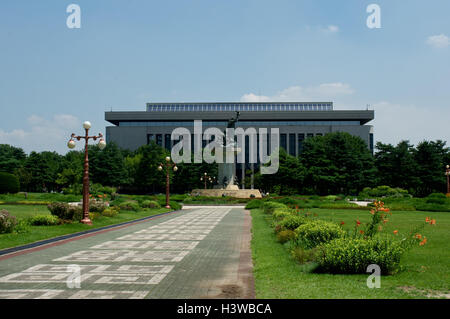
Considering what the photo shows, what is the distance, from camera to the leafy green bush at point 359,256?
728 centimetres

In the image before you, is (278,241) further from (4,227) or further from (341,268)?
(4,227)

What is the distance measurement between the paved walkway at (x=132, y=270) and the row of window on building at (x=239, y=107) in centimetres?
8827

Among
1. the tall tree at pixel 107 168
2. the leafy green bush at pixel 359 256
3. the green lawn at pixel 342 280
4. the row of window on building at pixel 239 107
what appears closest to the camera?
the green lawn at pixel 342 280

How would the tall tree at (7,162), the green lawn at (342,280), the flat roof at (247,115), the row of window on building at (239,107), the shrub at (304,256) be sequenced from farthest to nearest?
the row of window on building at (239,107), the flat roof at (247,115), the tall tree at (7,162), the shrub at (304,256), the green lawn at (342,280)

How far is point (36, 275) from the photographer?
25.7ft

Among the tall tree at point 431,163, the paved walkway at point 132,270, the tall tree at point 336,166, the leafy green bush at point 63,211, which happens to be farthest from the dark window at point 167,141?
the paved walkway at point 132,270

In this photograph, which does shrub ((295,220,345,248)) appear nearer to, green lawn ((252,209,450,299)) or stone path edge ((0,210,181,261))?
green lawn ((252,209,450,299))

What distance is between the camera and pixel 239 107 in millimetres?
99875

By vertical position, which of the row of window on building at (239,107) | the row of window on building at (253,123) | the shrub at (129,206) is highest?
the row of window on building at (239,107)

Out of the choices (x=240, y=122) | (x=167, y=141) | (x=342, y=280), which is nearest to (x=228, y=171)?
(x=240, y=122)

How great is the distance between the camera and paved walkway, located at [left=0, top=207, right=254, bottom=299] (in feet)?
21.3

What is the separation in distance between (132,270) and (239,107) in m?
93.3

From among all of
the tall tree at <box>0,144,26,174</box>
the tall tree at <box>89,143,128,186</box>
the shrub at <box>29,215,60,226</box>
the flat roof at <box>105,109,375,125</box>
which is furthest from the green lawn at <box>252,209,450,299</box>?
the flat roof at <box>105,109,375,125</box>

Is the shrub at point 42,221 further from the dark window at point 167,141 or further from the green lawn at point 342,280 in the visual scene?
the dark window at point 167,141
